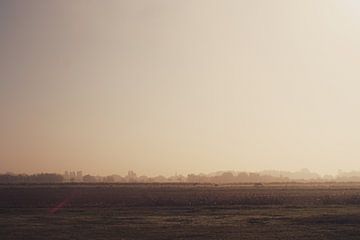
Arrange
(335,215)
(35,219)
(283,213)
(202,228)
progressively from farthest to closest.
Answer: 1. (283,213)
2. (335,215)
3. (35,219)
4. (202,228)

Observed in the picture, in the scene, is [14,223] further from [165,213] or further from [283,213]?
[283,213]

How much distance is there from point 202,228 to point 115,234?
630 cm

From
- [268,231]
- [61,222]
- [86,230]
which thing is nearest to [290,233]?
[268,231]

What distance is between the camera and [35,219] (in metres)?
41.7

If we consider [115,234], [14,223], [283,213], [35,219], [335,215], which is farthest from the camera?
[283,213]

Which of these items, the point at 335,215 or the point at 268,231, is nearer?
the point at 268,231

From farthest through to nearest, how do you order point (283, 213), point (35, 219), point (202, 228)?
point (283, 213)
point (35, 219)
point (202, 228)

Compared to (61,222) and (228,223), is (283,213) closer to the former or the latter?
(228,223)

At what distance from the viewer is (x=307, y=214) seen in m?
46.1

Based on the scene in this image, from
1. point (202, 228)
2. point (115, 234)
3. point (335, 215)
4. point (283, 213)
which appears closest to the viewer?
point (115, 234)

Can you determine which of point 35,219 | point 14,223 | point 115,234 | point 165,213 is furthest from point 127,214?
point 115,234

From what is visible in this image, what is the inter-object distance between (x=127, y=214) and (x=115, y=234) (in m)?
14.8

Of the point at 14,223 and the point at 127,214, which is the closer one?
the point at 14,223

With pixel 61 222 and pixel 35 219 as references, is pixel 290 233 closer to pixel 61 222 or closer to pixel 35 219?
pixel 61 222
